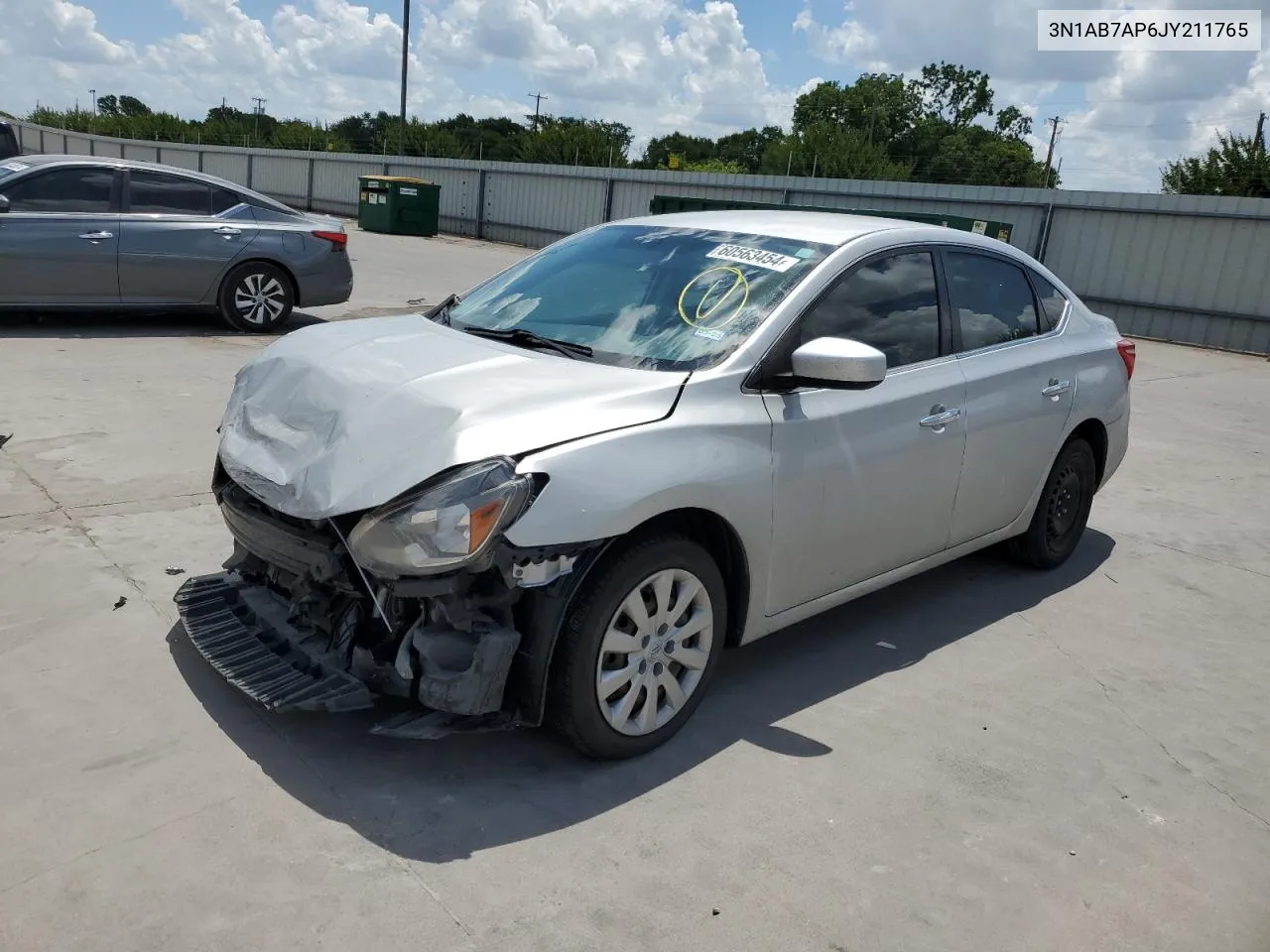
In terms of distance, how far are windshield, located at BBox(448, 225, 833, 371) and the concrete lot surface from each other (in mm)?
1269

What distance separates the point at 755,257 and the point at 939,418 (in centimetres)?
95

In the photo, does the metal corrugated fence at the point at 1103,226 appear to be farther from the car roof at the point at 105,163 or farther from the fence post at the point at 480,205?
the car roof at the point at 105,163

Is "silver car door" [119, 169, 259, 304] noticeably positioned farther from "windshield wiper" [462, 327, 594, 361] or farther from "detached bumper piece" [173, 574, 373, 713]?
"detached bumper piece" [173, 574, 373, 713]

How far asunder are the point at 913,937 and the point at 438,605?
150cm

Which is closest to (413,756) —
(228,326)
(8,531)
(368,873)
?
(368,873)

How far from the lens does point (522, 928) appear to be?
8.43 feet

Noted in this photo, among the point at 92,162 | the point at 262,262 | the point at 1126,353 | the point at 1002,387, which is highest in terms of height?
the point at 92,162

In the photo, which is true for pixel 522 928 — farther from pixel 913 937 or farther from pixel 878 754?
pixel 878 754

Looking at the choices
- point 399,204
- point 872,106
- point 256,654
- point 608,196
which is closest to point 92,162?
point 256,654

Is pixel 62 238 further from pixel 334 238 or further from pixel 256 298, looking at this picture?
pixel 334 238

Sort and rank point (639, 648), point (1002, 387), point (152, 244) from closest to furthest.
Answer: point (639, 648) → point (1002, 387) → point (152, 244)

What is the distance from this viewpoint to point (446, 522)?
2.87 m

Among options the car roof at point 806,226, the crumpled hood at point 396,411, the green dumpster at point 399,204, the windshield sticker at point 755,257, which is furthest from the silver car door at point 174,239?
the green dumpster at point 399,204

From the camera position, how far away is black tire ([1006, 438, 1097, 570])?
16.9ft
